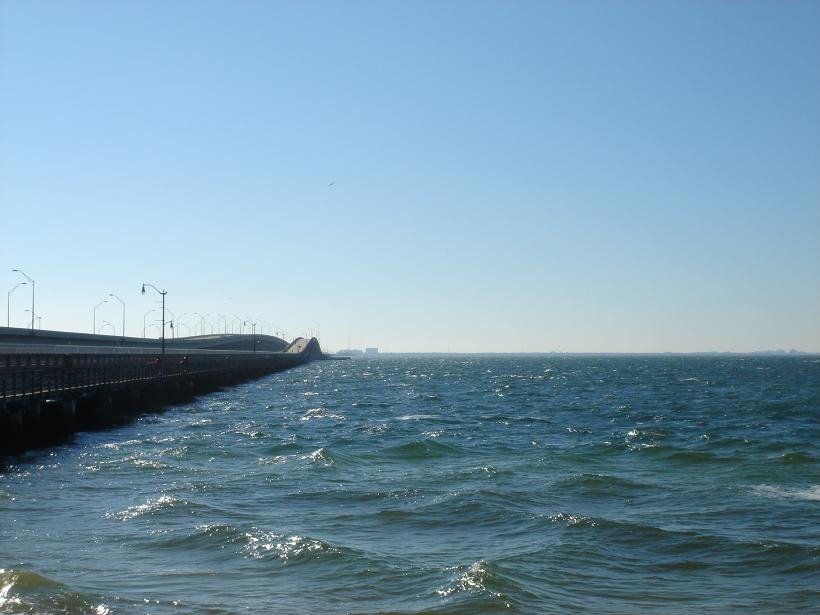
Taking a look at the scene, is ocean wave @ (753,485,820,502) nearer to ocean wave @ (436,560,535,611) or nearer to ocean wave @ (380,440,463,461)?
ocean wave @ (380,440,463,461)

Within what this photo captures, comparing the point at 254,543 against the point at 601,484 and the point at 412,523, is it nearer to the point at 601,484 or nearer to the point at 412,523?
the point at 412,523

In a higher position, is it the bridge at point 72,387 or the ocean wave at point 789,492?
the bridge at point 72,387

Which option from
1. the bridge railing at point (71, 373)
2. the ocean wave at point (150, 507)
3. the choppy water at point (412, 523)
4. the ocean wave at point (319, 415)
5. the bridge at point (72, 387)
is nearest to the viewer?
the choppy water at point (412, 523)

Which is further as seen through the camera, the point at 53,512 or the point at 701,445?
the point at 701,445

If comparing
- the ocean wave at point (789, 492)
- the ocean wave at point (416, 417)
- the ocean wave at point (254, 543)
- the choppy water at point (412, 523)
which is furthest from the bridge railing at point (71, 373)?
the ocean wave at point (789, 492)

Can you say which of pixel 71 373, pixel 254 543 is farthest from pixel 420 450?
pixel 71 373

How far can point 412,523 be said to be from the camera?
20.1 metres

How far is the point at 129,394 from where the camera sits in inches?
2032

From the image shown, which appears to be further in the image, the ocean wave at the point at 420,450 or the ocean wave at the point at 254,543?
the ocean wave at the point at 420,450

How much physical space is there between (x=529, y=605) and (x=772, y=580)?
4892 millimetres

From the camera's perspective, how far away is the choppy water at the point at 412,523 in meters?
14.5

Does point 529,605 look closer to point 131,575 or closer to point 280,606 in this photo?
point 280,606

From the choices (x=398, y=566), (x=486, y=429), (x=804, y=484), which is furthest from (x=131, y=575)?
(x=486, y=429)

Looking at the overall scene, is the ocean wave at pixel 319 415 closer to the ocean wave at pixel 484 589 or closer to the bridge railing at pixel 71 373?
the bridge railing at pixel 71 373
